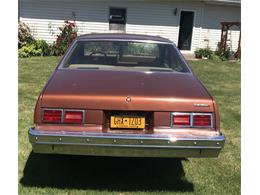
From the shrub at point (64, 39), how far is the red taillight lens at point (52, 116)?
12.9 meters

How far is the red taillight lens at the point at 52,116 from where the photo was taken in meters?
3.90

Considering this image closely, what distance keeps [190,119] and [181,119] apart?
85mm

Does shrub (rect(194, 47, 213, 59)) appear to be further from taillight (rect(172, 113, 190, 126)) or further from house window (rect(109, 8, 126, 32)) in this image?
taillight (rect(172, 113, 190, 126))

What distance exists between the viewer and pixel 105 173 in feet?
15.8

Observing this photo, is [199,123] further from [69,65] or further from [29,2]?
[29,2]

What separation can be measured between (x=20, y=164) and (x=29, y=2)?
43.6 feet

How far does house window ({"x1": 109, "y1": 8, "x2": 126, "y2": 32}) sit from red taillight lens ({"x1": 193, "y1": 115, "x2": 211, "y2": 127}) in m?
15.2

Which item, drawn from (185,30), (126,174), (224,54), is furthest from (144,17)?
(126,174)

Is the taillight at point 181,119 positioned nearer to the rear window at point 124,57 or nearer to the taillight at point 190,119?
the taillight at point 190,119

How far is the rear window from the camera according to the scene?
201 inches

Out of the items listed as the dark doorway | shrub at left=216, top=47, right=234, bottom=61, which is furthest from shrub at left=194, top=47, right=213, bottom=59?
the dark doorway

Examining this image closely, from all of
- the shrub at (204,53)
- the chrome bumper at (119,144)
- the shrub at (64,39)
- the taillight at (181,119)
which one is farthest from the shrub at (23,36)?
the taillight at (181,119)

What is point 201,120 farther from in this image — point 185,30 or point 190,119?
point 185,30
